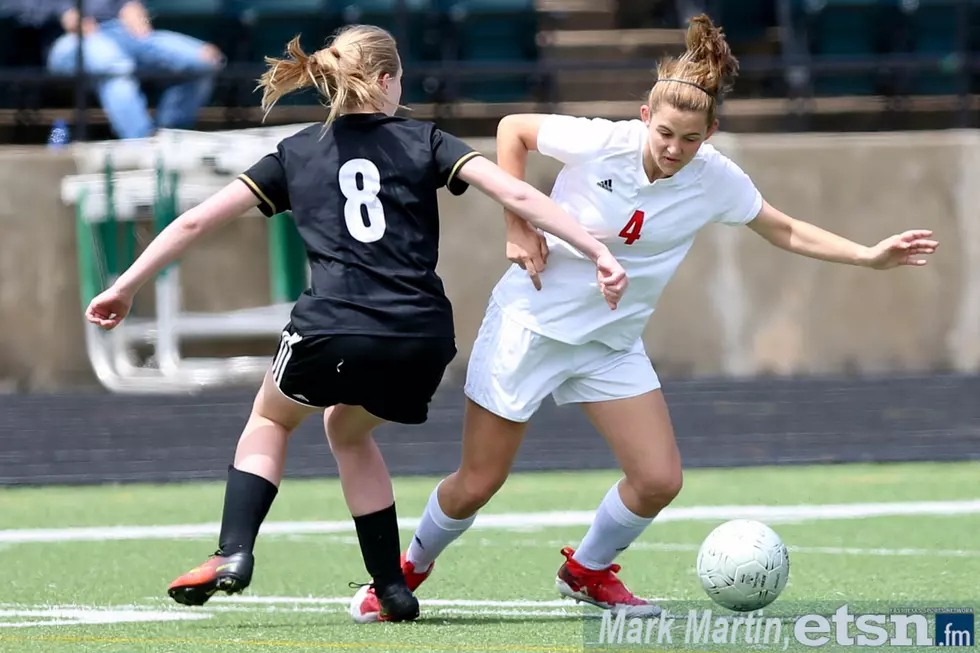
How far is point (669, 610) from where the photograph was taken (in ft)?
16.5

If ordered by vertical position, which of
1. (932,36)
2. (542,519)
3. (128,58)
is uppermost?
(932,36)

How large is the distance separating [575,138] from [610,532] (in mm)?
1173

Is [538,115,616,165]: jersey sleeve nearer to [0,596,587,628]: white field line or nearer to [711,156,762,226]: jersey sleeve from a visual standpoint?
[711,156,762,226]: jersey sleeve

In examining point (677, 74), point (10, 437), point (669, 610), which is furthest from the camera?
point (10, 437)

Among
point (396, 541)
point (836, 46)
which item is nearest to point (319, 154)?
point (396, 541)

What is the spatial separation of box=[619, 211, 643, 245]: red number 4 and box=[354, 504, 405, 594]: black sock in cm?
105

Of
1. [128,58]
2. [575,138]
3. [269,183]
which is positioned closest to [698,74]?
[575,138]

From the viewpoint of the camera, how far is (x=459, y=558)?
244 inches

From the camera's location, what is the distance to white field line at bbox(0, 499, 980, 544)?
6965 millimetres

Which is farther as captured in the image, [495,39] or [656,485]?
[495,39]

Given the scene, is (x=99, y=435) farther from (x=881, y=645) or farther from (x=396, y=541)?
(x=881, y=645)

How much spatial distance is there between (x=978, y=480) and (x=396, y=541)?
4465mm

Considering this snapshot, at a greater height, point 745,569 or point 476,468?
point 476,468

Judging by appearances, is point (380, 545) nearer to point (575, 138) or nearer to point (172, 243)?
point (172, 243)
